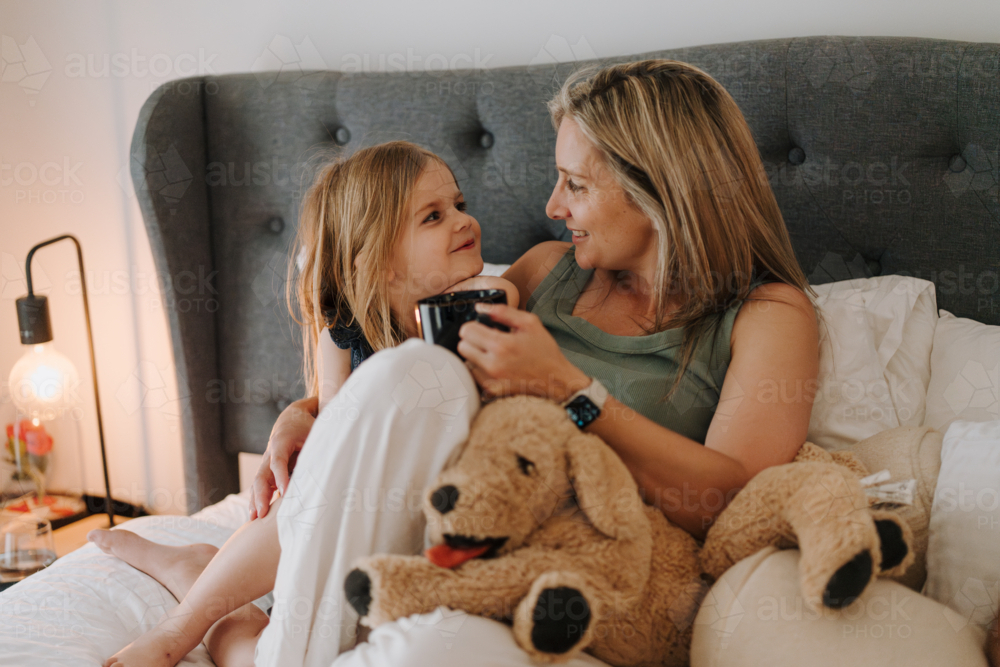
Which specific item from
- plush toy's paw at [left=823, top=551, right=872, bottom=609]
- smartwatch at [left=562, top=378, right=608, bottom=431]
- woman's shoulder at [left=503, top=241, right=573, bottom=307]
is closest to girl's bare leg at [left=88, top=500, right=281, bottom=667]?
smartwatch at [left=562, top=378, right=608, bottom=431]

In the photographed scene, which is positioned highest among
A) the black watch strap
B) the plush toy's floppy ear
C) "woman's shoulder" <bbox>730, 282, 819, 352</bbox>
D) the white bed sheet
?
"woman's shoulder" <bbox>730, 282, 819, 352</bbox>

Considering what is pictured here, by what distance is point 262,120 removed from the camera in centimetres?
161

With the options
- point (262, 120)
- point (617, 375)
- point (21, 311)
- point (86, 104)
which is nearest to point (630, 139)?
point (617, 375)

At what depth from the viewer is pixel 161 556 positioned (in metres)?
1.12

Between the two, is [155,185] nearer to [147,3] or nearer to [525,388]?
[147,3]

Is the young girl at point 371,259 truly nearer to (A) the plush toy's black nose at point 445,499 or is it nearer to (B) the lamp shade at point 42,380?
(A) the plush toy's black nose at point 445,499

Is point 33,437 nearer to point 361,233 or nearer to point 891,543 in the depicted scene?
point 361,233

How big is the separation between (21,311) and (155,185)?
380 mm

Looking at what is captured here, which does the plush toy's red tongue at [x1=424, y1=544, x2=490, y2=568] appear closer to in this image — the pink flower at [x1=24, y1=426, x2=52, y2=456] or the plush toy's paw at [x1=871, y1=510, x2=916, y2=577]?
the plush toy's paw at [x1=871, y1=510, x2=916, y2=577]

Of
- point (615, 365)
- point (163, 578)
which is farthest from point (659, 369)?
point (163, 578)

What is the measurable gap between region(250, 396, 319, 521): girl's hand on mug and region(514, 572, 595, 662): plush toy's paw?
0.47 m

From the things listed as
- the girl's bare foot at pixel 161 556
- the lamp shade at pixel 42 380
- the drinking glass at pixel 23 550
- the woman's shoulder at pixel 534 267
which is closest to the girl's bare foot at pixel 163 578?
the girl's bare foot at pixel 161 556

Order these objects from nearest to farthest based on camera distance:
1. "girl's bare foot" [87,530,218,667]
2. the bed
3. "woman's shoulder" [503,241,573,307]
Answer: "girl's bare foot" [87,530,218,667] < the bed < "woman's shoulder" [503,241,573,307]

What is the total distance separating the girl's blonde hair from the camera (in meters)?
1.08
